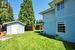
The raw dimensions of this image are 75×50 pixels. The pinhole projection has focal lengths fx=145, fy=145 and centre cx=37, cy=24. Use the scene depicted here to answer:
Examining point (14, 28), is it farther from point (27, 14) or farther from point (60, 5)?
point (60, 5)

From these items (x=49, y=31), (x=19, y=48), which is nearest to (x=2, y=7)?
(x=49, y=31)

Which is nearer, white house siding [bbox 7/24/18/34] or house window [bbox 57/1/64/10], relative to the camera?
house window [bbox 57/1/64/10]

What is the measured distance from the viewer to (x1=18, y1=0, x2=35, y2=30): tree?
54.4 meters

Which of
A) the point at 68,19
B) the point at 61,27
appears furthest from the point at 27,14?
the point at 68,19

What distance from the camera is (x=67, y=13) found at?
19469mm

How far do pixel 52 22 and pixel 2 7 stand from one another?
89.1 ft

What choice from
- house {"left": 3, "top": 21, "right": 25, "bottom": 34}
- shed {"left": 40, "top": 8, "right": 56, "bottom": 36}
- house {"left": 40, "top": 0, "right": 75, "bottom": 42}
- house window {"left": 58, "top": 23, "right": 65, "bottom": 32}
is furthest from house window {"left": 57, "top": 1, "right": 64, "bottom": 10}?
house {"left": 3, "top": 21, "right": 25, "bottom": 34}

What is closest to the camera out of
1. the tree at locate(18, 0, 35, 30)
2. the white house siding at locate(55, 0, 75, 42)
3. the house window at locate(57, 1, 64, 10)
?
the white house siding at locate(55, 0, 75, 42)

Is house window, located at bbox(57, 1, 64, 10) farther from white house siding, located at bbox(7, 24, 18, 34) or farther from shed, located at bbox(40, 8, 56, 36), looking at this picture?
white house siding, located at bbox(7, 24, 18, 34)

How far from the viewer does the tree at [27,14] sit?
5444 centimetres

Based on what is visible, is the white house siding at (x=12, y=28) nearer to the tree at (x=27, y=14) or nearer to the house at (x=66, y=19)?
the tree at (x=27, y=14)

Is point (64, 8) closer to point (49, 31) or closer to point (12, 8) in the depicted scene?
point (49, 31)

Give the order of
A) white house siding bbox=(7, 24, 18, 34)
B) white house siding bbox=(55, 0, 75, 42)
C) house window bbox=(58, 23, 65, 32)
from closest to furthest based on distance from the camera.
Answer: white house siding bbox=(55, 0, 75, 42), house window bbox=(58, 23, 65, 32), white house siding bbox=(7, 24, 18, 34)

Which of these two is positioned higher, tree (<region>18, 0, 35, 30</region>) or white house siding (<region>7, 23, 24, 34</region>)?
tree (<region>18, 0, 35, 30</region>)
